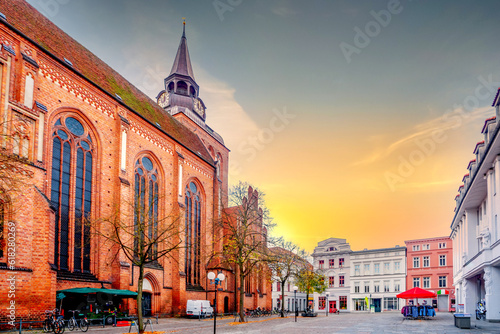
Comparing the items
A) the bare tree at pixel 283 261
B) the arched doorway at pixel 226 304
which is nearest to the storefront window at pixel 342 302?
the bare tree at pixel 283 261

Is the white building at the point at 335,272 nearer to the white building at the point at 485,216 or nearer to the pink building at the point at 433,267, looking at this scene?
the pink building at the point at 433,267

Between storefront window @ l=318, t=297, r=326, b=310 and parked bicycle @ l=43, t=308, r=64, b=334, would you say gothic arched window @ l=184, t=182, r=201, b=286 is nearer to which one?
parked bicycle @ l=43, t=308, r=64, b=334

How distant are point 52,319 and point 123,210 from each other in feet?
38.0

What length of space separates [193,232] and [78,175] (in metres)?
17.5

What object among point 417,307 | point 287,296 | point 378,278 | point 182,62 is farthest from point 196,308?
point 378,278

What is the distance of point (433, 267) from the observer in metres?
74.3

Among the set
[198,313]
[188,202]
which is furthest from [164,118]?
[198,313]

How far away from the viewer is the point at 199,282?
1748 inches

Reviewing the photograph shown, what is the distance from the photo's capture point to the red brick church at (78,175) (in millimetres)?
22047

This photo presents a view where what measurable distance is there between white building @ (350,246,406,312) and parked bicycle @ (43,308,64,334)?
6490 centimetres

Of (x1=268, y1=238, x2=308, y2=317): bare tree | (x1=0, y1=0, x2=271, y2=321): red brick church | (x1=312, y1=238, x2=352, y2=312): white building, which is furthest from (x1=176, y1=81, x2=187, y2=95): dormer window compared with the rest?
(x1=312, y1=238, x2=352, y2=312): white building

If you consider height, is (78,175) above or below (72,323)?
above

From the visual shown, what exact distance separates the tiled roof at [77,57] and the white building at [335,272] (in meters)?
48.9

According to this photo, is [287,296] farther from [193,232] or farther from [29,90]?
[29,90]
